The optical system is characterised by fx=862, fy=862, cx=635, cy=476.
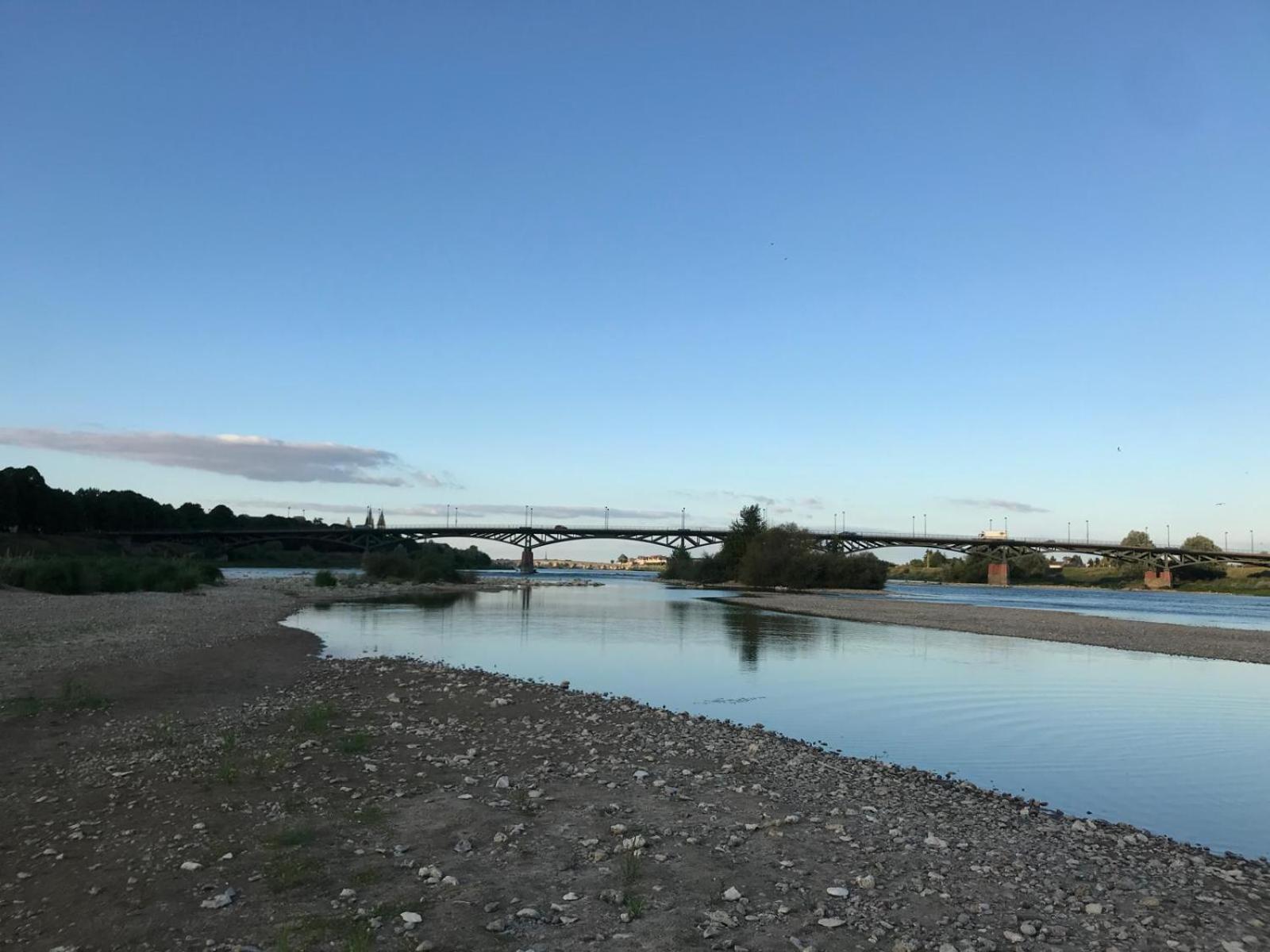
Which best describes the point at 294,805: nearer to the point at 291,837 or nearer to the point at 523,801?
the point at 291,837

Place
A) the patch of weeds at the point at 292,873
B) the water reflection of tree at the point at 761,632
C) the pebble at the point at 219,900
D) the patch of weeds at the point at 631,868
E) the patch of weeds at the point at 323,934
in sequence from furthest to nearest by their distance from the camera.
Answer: the water reflection of tree at the point at 761,632 → the patch of weeds at the point at 631,868 → the patch of weeds at the point at 292,873 → the pebble at the point at 219,900 → the patch of weeds at the point at 323,934

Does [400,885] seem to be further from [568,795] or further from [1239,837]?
[1239,837]

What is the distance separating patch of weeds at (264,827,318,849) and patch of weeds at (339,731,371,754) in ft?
13.1

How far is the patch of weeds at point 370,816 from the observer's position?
981 cm

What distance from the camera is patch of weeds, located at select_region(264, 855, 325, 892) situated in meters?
7.84

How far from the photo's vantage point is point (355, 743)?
1369 centimetres

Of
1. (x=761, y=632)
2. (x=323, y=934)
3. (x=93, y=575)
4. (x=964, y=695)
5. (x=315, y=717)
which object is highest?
(x=93, y=575)

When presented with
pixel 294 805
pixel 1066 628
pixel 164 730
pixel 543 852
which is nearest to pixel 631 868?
pixel 543 852

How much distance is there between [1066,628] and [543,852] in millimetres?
47279

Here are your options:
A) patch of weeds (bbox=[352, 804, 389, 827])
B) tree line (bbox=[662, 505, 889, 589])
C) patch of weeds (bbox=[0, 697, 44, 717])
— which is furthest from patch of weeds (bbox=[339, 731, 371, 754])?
tree line (bbox=[662, 505, 889, 589])

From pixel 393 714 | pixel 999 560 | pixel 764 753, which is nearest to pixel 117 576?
pixel 393 714

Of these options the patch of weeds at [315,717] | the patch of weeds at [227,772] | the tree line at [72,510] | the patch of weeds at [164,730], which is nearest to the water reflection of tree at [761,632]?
the patch of weeds at [315,717]

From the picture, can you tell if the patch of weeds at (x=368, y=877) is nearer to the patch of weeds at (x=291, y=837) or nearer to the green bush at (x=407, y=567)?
the patch of weeds at (x=291, y=837)

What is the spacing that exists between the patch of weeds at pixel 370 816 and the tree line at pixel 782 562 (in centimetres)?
10127
